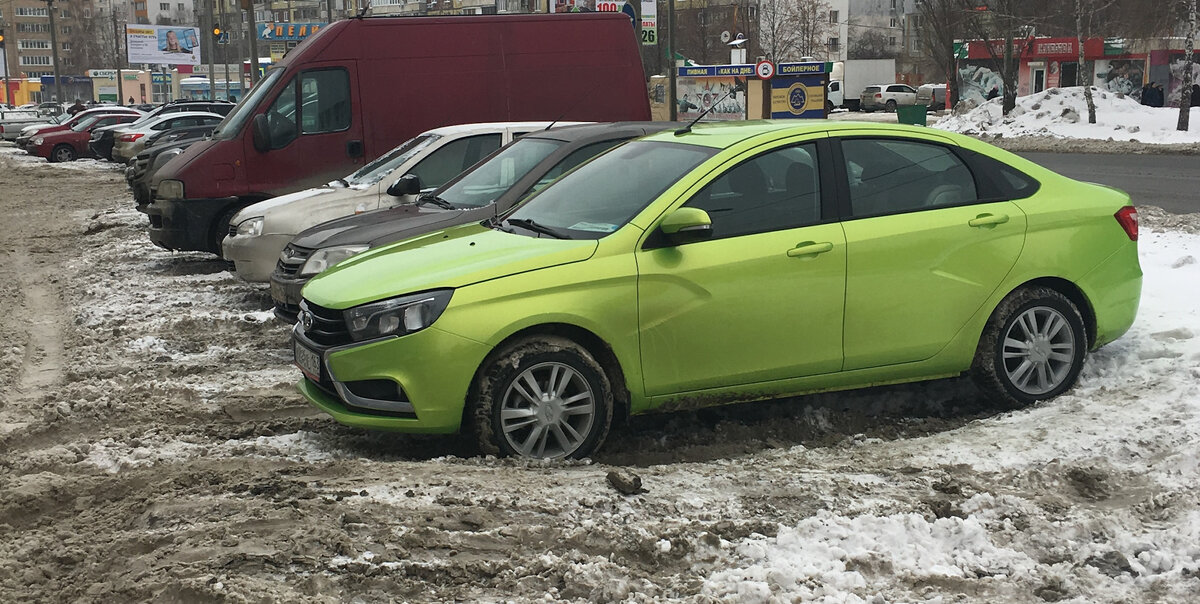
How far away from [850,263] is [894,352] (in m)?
0.53

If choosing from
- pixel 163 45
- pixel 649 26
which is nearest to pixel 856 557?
pixel 649 26

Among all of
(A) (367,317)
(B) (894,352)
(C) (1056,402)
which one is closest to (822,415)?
(B) (894,352)

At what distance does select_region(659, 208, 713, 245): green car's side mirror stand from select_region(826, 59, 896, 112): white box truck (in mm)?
67815

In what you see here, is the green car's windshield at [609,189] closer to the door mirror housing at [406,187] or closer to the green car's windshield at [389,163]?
the door mirror housing at [406,187]

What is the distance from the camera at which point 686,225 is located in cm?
557

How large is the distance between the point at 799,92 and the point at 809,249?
25.9m

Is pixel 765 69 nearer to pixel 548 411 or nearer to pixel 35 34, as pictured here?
pixel 548 411

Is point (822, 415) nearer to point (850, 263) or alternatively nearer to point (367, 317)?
point (850, 263)

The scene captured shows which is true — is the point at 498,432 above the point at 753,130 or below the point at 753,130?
below

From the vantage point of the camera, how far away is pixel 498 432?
18.0 feet

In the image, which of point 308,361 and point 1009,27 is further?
point 1009,27

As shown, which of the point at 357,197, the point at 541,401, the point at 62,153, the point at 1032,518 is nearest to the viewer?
the point at 1032,518

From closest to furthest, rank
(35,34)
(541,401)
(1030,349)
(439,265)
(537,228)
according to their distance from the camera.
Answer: (541,401) < (439,265) < (537,228) < (1030,349) < (35,34)

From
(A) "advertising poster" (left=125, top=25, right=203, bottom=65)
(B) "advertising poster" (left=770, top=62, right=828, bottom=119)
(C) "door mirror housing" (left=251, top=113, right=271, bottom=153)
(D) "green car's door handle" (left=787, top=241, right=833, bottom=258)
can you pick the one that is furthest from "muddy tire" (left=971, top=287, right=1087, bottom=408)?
(A) "advertising poster" (left=125, top=25, right=203, bottom=65)
